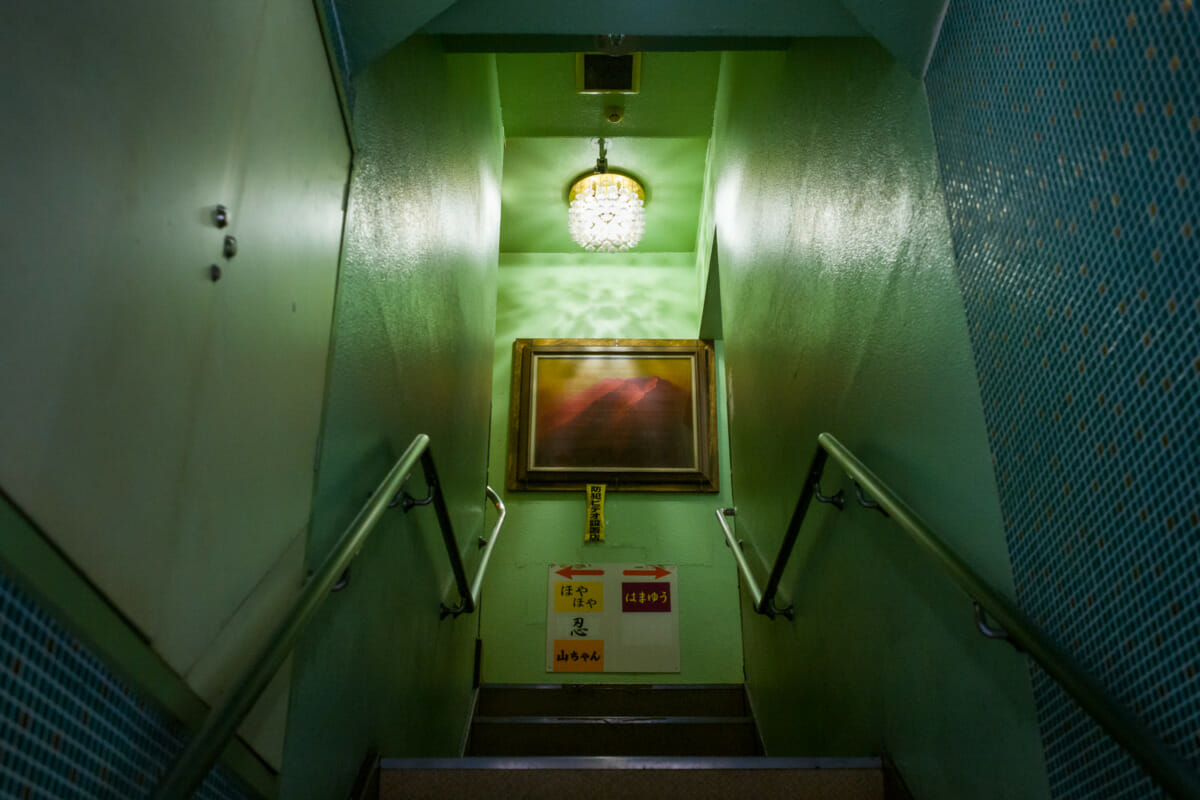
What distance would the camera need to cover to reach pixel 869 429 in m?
1.88

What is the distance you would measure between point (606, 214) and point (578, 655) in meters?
2.95

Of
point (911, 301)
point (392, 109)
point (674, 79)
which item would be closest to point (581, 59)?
point (674, 79)

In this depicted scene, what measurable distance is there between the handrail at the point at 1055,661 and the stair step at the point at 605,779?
0.73 m

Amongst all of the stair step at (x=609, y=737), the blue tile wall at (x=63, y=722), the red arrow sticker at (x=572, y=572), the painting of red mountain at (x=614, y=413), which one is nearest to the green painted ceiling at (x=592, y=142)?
the painting of red mountain at (x=614, y=413)

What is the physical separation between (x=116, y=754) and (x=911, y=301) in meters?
1.64

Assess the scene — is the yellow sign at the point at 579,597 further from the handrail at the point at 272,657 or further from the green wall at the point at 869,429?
the handrail at the point at 272,657

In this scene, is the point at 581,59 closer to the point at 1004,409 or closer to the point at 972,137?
the point at 972,137

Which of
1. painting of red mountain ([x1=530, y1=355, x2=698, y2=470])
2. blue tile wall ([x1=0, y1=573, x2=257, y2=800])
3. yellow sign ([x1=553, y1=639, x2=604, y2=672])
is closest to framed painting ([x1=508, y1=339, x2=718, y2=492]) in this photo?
painting of red mountain ([x1=530, y1=355, x2=698, y2=470])

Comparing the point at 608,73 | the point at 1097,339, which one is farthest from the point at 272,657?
the point at 608,73

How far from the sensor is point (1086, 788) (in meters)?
0.99

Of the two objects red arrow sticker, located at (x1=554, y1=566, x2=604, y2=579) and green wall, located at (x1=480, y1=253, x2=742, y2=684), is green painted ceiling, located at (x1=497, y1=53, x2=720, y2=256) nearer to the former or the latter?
green wall, located at (x1=480, y1=253, x2=742, y2=684)

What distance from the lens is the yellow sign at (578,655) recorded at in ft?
15.3

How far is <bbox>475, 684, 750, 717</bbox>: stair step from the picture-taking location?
12.3ft

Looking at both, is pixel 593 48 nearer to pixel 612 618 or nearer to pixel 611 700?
pixel 611 700
